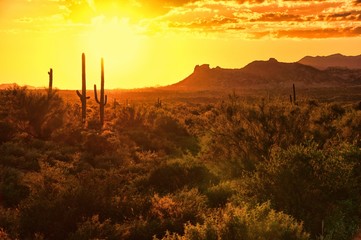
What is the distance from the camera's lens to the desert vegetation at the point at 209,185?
9941 mm

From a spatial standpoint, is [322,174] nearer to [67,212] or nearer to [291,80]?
[67,212]

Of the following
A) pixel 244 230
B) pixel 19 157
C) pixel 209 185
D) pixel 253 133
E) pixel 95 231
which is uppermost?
pixel 253 133

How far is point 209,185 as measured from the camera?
15633 millimetres

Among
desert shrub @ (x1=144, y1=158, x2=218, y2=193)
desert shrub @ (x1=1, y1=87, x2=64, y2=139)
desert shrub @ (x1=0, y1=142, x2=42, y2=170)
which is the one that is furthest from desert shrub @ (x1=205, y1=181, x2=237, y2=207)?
desert shrub @ (x1=1, y1=87, x2=64, y2=139)

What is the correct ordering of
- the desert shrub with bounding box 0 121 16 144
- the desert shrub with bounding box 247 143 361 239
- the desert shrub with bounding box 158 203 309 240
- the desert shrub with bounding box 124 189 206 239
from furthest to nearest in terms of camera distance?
the desert shrub with bounding box 0 121 16 144 → the desert shrub with bounding box 124 189 206 239 → the desert shrub with bounding box 247 143 361 239 → the desert shrub with bounding box 158 203 309 240

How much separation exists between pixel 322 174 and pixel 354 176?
172 centimetres

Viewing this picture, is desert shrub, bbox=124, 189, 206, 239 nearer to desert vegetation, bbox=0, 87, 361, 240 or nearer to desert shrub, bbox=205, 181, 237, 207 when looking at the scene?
desert vegetation, bbox=0, 87, 361, 240

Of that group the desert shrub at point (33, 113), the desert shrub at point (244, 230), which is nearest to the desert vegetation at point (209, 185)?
the desert shrub at point (244, 230)

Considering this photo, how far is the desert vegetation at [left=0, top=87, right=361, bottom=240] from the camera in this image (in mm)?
9941

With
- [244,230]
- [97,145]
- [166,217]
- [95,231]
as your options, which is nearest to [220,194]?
[166,217]

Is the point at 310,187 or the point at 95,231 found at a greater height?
the point at 310,187

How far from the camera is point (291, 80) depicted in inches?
7554

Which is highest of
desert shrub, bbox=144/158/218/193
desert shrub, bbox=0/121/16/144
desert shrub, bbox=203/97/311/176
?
desert shrub, bbox=203/97/311/176

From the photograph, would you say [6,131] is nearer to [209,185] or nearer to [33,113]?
[33,113]
